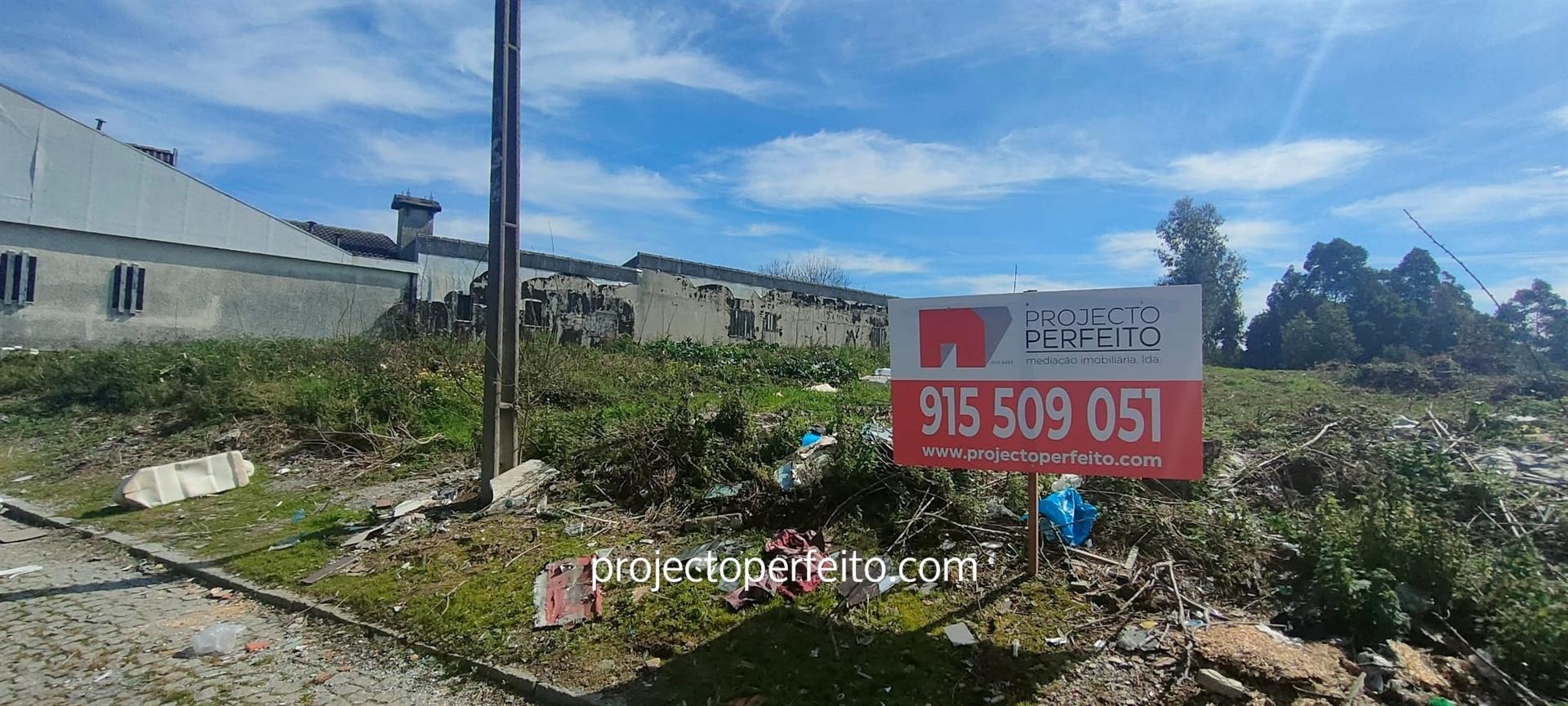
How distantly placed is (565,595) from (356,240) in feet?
83.3

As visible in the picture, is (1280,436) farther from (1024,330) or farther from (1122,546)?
(1024,330)

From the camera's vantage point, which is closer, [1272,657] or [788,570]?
[1272,657]

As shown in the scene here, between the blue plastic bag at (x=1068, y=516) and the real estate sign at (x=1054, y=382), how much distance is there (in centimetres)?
76

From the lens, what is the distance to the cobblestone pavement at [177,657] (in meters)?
3.34

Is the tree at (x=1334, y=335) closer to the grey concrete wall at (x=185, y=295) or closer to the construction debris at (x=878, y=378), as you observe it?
the construction debris at (x=878, y=378)

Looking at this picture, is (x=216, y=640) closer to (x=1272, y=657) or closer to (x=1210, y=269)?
(x=1272, y=657)

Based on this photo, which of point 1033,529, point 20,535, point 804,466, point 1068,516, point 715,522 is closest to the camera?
point 1033,529

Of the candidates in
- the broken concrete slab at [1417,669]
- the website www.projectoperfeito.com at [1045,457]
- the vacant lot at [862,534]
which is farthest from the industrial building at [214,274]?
the broken concrete slab at [1417,669]

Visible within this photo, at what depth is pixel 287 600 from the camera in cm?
446

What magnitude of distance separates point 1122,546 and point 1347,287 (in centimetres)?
3115

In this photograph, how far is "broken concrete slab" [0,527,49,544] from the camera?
6.09 m

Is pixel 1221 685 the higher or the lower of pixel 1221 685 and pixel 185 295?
the lower

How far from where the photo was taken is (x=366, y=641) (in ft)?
12.9

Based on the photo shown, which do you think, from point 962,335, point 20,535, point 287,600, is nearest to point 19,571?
point 20,535
